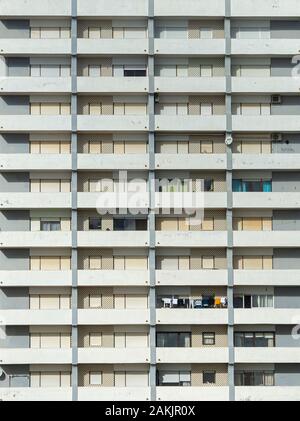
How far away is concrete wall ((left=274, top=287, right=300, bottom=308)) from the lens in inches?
1111

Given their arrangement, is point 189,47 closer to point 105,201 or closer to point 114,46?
point 114,46

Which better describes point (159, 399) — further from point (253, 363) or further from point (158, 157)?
point (158, 157)

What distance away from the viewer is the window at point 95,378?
27891mm

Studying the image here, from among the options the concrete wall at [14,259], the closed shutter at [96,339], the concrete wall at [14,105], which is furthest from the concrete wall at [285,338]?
the concrete wall at [14,105]

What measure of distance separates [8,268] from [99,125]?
5389 mm

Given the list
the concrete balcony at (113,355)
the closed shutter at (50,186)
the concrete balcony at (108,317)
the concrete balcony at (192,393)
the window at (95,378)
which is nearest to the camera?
the concrete balcony at (192,393)

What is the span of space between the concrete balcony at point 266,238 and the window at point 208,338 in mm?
2980

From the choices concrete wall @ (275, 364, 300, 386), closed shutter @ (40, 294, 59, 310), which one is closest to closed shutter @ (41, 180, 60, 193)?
closed shutter @ (40, 294, 59, 310)

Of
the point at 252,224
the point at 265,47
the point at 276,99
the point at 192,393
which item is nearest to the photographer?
the point at 192,393

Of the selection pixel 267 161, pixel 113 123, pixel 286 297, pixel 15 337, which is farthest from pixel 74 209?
pixel 286 297

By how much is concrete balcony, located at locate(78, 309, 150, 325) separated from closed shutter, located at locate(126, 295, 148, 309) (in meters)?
0.38
